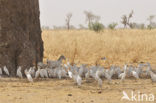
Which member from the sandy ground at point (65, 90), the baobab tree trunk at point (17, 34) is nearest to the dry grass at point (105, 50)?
the baobab tree trunk at point (17, 34)

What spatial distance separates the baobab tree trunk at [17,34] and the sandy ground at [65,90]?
56cm

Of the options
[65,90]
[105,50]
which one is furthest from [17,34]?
[105,50]

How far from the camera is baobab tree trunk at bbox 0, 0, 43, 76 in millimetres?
5168

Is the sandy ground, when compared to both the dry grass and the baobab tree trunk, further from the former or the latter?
the dry grass

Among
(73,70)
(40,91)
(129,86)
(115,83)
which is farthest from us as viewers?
(73,70)

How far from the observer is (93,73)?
5.02 meters

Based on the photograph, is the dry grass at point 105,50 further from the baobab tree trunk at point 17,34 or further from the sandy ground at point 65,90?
the sandy ground at point 65,90

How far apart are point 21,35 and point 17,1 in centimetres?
69

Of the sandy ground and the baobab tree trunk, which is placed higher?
the baobab tree trunk

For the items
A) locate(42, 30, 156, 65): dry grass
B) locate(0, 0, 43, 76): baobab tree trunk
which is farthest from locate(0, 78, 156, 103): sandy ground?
locate(42, 30, 156, 65): dry grass

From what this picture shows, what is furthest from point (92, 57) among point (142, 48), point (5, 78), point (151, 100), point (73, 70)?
point (151, 100)

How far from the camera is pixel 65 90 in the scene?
4.21 meters

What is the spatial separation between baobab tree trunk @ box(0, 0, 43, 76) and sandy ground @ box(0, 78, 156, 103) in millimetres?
563

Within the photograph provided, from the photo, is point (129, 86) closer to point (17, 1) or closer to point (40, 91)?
point (40, 91)
